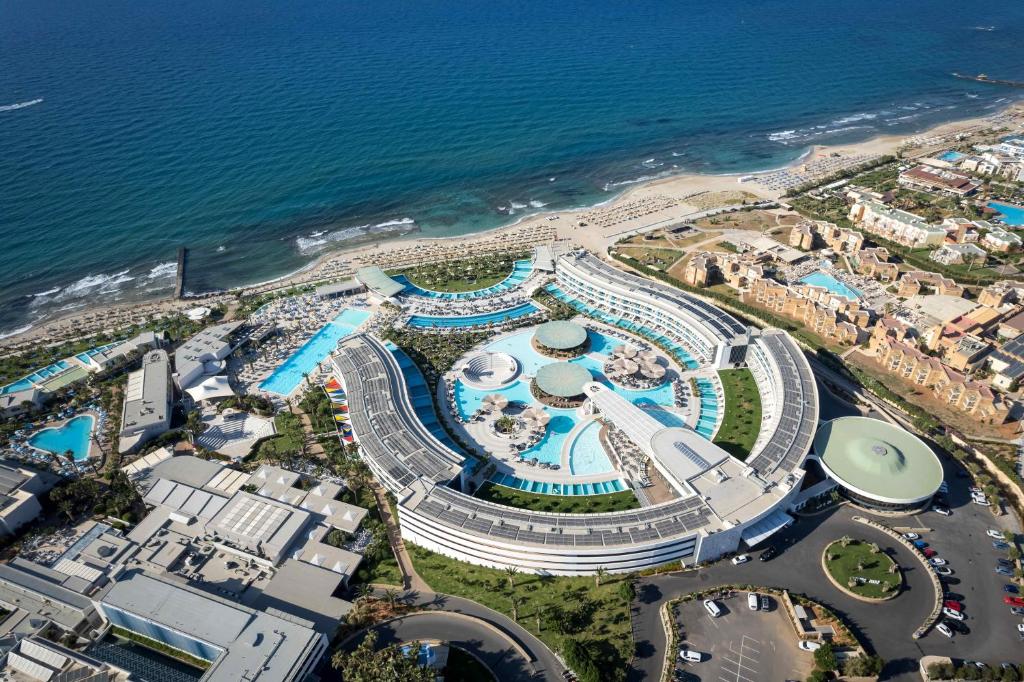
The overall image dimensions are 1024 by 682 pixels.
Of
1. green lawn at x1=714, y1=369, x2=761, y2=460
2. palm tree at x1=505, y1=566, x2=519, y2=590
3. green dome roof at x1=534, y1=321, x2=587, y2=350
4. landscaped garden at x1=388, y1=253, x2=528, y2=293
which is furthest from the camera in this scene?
landscaped garden at x1=388, y1=253, x2=528, y2=293

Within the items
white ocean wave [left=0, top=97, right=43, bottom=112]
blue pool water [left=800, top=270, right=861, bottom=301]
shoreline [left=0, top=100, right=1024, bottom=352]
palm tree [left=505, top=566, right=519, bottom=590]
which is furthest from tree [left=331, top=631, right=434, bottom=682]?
white ocean wave [left=0, top=97, right=43, bottom=112]

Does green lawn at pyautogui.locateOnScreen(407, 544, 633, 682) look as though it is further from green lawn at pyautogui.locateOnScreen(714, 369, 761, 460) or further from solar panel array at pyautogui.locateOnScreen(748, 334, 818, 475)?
green lawn at pyautogui.locateOnScreen(714, 369, 761, 460)

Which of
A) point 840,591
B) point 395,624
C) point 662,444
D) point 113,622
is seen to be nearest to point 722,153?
point 662,444

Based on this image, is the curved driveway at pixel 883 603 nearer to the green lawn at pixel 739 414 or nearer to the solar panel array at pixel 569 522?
the solar panel array at pixel 569 522

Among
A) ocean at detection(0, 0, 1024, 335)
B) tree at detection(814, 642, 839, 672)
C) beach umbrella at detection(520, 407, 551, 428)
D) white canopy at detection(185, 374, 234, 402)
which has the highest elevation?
ocean at detection(0, 0, 1024, 335)

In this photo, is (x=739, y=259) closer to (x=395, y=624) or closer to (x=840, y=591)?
(x=840, y=591)

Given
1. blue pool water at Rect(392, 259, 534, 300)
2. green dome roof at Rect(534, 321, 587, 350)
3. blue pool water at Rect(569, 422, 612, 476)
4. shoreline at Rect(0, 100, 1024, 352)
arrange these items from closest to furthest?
blue pool water at Rect(569, 422, 612, 476) < green dome roof at Rect(534, 321, 587, 350) < blue pool water at Rect(392, 259, 534, 300) < shoreline at Rect(0, 100, 1024, 352)

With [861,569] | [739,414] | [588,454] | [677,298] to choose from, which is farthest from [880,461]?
[677,298]

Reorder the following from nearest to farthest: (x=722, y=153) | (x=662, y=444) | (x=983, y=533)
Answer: (x=983, y=533) → (x=662, y=444) → (x=722, y=153)
